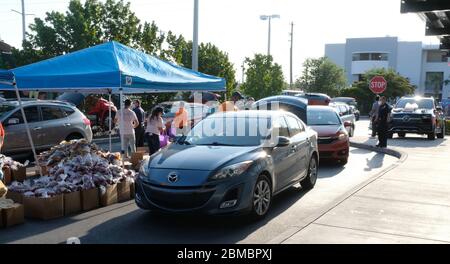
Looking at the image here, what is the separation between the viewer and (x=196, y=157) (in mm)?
6344

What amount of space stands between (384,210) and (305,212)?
1.17m

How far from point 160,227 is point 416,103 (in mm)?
16917

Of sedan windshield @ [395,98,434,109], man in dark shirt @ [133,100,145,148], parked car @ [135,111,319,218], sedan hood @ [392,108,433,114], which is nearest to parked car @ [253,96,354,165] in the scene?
man in dark shirt @ [133,100,145,148]

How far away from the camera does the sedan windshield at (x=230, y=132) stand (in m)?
7.09

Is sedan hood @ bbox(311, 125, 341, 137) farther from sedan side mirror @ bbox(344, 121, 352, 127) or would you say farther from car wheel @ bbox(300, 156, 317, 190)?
sedan side mirror @ bbox(344, 121, 352, 127)

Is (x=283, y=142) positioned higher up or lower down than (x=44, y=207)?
higher up

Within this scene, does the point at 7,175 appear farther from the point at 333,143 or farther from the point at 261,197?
the point at 333,143

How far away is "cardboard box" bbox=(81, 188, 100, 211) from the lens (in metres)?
7.17

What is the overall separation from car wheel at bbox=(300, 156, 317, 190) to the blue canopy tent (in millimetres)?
2982

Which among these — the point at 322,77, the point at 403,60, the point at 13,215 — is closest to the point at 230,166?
the point at 13,215

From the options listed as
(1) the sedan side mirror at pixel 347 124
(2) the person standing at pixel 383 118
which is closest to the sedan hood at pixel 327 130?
(2) the person standing at pixel 383 118

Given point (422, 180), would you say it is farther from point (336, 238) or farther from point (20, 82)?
point (20, 82)

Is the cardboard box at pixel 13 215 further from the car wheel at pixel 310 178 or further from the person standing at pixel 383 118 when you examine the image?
the person standing at pixel 383 118

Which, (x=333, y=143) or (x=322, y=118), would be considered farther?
(x=322, y=118)
